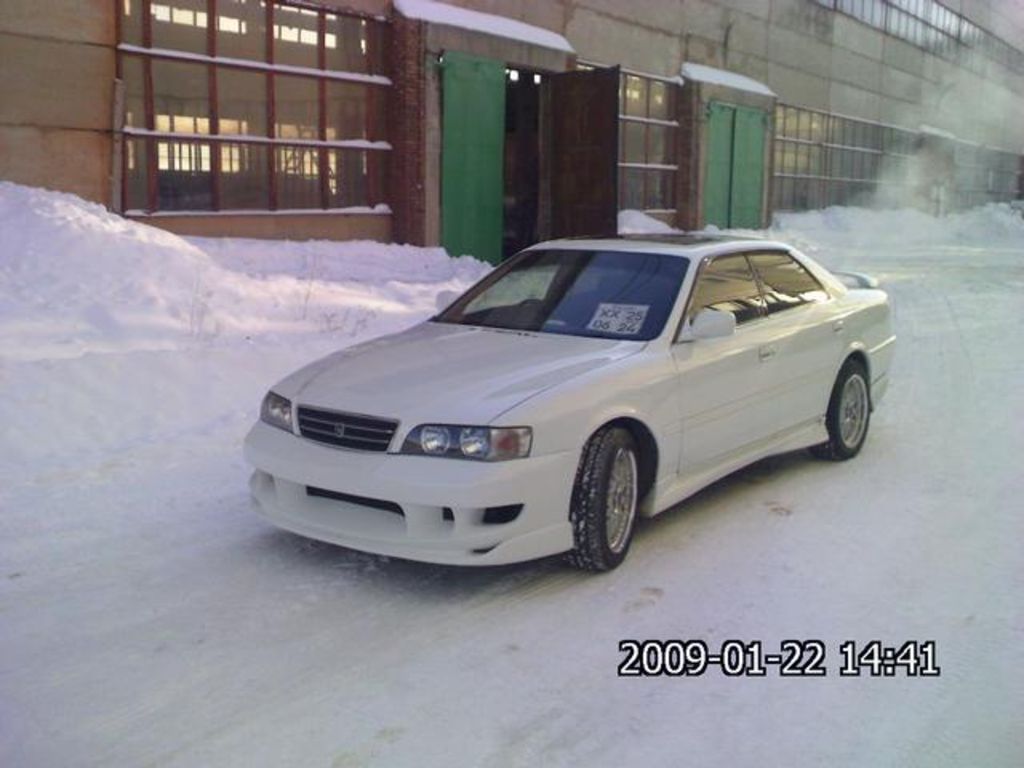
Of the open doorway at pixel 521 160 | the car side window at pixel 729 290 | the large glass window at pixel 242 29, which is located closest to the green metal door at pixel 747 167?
the open doorway at pixel 521 160

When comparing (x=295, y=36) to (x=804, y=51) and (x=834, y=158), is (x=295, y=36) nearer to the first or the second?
(x=804, y=51)

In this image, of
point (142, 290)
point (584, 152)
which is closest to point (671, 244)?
point (142, 290)

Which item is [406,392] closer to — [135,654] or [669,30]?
[135,654]

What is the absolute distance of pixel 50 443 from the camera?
21.0 feet

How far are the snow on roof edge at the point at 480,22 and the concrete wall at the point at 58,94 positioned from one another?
457cm

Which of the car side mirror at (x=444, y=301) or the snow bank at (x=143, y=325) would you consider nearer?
the car side mirror at (x=444, y=301)

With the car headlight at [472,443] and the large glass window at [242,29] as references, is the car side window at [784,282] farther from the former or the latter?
the large glass window at [242,29]

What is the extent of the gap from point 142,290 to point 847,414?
595 cm

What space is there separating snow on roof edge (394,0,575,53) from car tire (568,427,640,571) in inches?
440

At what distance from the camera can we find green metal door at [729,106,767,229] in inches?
965

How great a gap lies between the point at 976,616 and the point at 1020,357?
7.06 m

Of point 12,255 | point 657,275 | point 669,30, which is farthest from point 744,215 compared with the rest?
point 657,275

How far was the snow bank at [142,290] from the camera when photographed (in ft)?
27.5

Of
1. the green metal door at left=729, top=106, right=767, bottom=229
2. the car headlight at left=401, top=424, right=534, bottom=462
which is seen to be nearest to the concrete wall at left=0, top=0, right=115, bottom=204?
the car headlight at left=401, top=424, right=534, bottom=462
